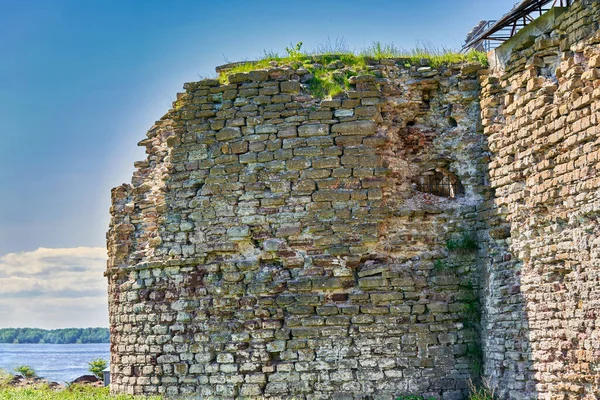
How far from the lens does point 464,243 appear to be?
32.4ft

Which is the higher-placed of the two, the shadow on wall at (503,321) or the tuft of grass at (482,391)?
the shadow on wall at (503,321)

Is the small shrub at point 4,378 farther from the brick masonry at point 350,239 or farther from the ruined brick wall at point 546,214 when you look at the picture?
the ruined brick wall at point 546,214

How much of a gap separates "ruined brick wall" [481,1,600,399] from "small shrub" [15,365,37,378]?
15.7 meters

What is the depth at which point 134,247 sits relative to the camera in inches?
442

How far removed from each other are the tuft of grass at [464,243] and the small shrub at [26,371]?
15.4 m

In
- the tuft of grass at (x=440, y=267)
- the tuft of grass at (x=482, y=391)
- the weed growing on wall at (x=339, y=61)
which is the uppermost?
the weed growing on wall at (x=339, y=61)

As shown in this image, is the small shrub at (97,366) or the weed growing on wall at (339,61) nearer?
the weed growing on wall at (339,61)

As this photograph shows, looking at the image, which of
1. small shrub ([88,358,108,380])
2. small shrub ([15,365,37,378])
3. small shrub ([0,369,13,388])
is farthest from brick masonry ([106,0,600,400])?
small shrub ([15,365,37,378])

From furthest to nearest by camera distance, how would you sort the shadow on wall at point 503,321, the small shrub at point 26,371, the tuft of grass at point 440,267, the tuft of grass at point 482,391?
the small shrub at point 26,371, the tuft of grass at point 440,267, the tuft of grass at point 482,391, the shadow on wall at point 503,321

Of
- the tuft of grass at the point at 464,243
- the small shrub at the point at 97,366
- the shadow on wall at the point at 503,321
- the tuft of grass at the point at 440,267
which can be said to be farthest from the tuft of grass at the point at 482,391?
the small shrub at the point at 97,366

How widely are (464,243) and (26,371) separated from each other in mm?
15721

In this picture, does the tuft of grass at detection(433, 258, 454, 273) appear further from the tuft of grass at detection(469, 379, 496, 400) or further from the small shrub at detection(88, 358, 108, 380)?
the small shrub at detection(88, 358, 108, 380)

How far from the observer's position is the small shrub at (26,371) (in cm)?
2185

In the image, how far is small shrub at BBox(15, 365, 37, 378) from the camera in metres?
21.9
